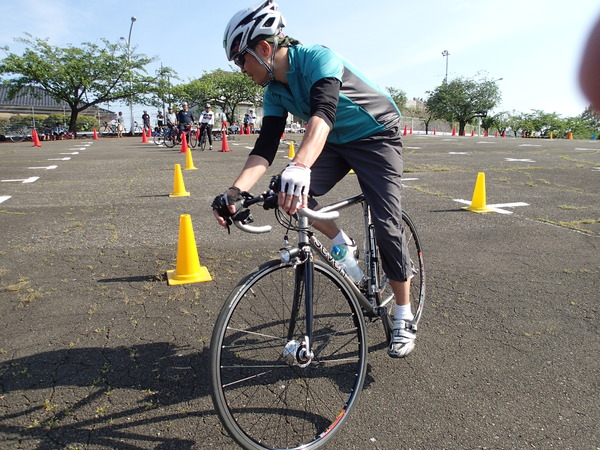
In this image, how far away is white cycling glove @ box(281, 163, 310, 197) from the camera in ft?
6.64

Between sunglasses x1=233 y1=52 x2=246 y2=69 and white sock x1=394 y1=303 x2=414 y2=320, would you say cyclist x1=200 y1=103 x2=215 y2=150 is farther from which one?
white sock x1=394 y1=303 x2=414 y2=320

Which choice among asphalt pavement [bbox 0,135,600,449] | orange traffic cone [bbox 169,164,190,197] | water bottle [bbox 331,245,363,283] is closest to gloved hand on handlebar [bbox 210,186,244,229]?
water bottle [bbox 331,245,363,283]

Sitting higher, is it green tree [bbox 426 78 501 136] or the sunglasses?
green tree [bbox 426 78 501 136]

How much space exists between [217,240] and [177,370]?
302cm

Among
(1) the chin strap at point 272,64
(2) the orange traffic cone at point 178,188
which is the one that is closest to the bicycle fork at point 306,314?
(1) the chin strap at point 272,64

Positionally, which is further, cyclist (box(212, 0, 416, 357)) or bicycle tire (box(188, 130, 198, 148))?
bicycle tire (box(188, 130, 198, 148))

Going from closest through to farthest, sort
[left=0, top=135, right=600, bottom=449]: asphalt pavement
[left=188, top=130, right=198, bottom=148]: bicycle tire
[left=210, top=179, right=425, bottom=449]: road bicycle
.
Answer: [left=210, top=179, right=425, bottom=449]: road bicycle → [left=0, top=135, right=600, bottom=449]: asphalt pavement → [left=188, top=130, right=198, bottom=148]: bicycle tire

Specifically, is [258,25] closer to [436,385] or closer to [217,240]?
[436,385]

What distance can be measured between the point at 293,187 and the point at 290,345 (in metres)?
0.90

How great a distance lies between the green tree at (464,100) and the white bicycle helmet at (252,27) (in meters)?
72.2

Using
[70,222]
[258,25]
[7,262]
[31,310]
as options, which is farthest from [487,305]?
[70,222]

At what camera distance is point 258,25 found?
7.81ft

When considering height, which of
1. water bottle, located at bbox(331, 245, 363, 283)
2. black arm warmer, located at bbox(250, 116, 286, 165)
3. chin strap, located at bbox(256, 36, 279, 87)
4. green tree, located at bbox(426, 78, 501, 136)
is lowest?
water bottle, located at bbox(331, 245, 363, 283)

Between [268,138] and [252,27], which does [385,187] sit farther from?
[252,27]
